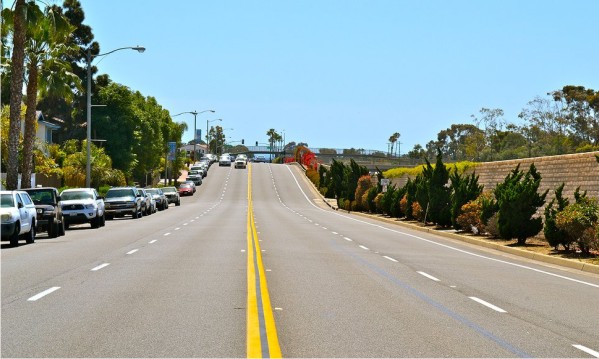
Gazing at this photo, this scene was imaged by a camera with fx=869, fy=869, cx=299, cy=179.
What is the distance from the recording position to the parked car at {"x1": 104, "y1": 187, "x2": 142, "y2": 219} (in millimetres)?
49469

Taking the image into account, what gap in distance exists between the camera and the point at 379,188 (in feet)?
214

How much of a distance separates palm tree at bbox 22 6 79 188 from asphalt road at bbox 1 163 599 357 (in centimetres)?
1612

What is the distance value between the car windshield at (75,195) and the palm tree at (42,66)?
2.15 m

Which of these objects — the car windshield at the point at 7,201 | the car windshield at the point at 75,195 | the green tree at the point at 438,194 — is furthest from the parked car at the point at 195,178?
the car windshield at the point at 7,201

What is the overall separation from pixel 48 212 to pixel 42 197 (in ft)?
5.82

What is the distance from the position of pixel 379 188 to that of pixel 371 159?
325ft

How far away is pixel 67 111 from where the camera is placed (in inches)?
4203

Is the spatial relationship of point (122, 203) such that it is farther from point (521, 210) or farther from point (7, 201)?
point (521, 210)

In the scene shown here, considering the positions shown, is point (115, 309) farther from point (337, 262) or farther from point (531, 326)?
point (337, 262)

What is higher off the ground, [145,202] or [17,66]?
[17,66]

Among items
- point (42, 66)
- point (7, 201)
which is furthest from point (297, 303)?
point (42, 66)

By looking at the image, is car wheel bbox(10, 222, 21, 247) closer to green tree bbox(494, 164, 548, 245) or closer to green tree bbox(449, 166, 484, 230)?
green tree bbox(494, 164, 548, 245)

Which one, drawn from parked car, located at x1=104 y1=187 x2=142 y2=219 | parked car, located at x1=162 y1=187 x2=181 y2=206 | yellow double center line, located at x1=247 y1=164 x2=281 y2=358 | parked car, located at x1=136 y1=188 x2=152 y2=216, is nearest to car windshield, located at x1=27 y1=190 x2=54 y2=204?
yellow double center line, located at x1=247 y1=164 x2=281 y2=358

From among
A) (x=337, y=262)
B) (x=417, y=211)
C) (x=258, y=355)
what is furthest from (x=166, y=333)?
(x=417, y=211)
